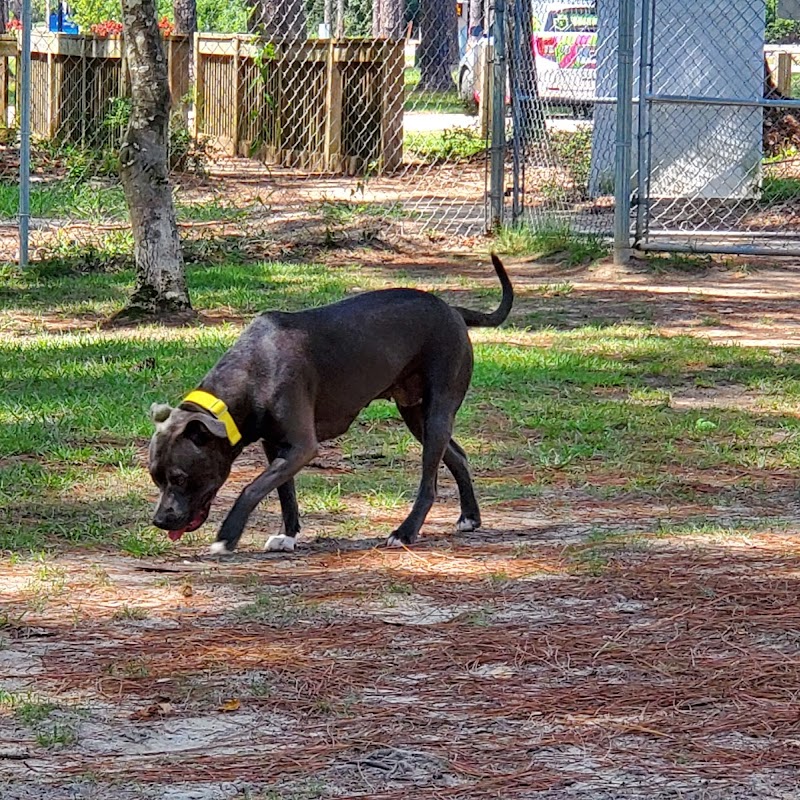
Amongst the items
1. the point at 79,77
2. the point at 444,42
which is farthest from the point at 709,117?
the point at 444,42

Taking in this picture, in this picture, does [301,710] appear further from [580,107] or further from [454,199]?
[580,107]

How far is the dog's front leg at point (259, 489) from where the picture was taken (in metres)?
5.30

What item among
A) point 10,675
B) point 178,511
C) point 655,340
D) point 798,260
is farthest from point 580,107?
point 10,675

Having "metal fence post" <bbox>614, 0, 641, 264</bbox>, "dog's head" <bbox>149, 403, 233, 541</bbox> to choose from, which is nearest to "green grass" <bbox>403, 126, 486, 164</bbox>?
"metal fence post" <bbox>614, 0, 641, 264</bbox>

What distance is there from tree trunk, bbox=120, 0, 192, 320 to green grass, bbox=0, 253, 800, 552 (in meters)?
0.50

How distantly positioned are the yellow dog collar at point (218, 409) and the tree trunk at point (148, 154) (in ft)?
16.1

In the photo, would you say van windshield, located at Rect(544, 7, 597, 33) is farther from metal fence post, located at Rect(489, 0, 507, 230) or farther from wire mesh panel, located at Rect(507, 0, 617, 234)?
metal fence post, located at Rect(489, 0, 507, 230)

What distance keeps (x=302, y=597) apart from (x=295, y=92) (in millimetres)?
14395

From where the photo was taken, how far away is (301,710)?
385 centimetres

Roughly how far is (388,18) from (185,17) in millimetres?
6946

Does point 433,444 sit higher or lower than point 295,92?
lower

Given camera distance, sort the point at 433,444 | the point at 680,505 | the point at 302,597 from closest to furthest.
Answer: the point at 302,597, the point at 433,444, the point at 680,505

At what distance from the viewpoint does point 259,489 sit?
5.31 meters

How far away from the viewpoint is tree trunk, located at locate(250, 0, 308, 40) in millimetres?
19031
